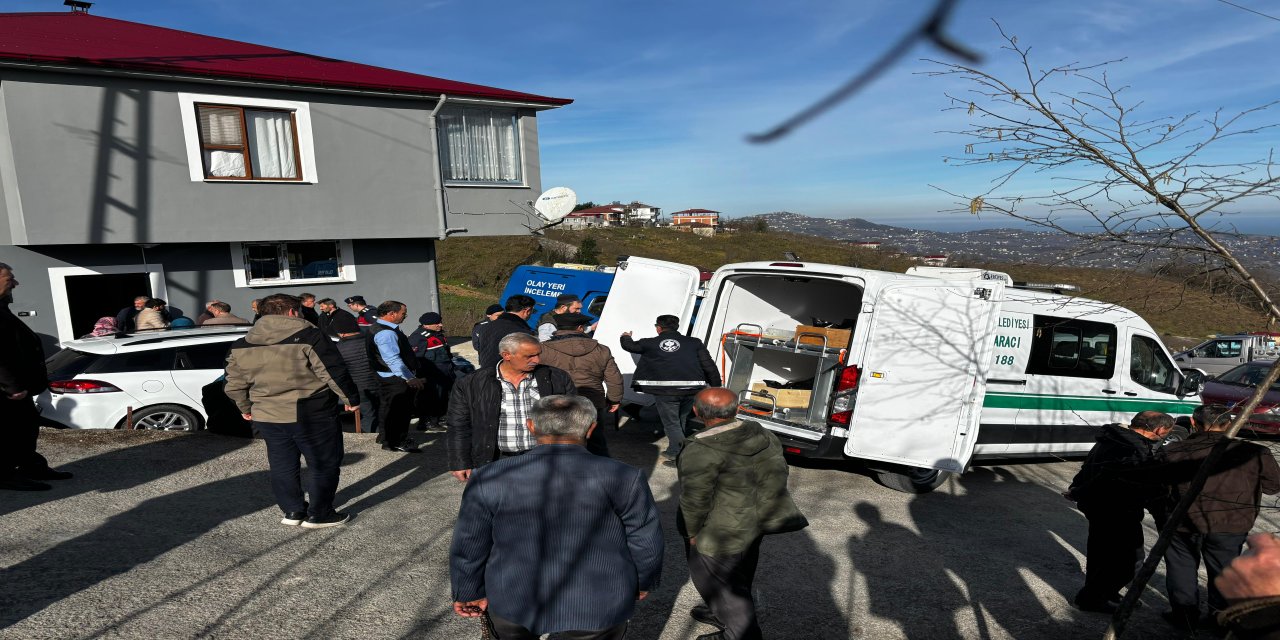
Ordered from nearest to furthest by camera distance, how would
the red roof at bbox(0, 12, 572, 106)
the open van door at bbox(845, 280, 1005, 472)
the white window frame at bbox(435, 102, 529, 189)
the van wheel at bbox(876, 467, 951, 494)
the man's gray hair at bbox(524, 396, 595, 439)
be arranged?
the man's gray hair at bbox(524, 396, 595, 439) → the open van door at bbox(845, 280, 1005, 472) → the van wheel at bbox(876, 467, 951, 494) → the red roof at bbox(0, 12, 572, 106) → the white window frame at bbox(435, 102, 529, 189)

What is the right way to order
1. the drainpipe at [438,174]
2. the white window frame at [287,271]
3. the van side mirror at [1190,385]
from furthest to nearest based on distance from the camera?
the drainpipe at [438,174] → the white window frame at [287,271] → the van side mirror at [1190,385]

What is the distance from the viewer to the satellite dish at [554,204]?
14852mm

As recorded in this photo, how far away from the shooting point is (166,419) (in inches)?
315

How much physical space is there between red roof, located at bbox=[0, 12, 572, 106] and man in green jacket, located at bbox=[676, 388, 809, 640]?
11.2 meters

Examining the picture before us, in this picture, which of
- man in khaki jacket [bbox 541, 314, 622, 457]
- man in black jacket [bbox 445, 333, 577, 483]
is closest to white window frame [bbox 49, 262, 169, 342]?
man in khaki jacket [bbox 541, 314, 622, 457]

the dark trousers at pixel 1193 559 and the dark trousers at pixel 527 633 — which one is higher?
the dark trousers at pixel 527 633

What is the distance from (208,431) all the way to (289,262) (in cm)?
597

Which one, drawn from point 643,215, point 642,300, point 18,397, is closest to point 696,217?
point 643,215

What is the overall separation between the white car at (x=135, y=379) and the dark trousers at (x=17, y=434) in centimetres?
173

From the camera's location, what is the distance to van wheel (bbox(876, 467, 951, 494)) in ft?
21.8

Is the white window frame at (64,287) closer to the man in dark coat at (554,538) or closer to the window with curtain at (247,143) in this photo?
the window with curtain at (247,143)

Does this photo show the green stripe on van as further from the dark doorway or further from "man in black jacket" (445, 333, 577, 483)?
the dark doorway

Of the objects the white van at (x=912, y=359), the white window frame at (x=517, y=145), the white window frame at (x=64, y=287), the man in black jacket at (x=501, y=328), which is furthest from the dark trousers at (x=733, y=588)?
the white window frame at (x=517, y=145)

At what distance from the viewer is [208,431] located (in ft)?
26.6
